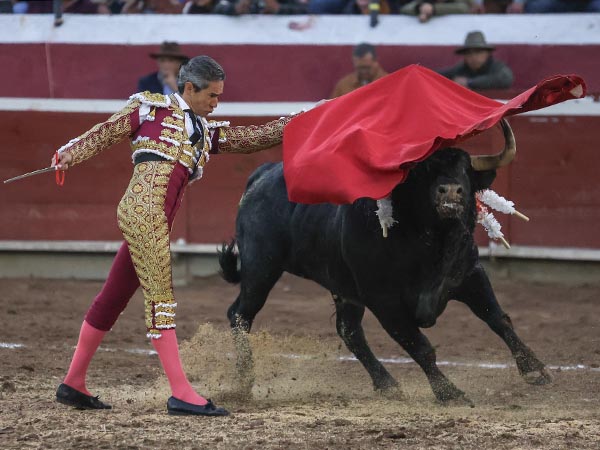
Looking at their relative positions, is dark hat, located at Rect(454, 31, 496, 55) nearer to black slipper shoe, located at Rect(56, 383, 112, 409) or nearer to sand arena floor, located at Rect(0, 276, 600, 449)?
sand arena floor, located at Rect(0, 276, 600, 449)

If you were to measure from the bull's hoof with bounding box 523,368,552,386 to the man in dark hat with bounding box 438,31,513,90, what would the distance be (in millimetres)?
3397

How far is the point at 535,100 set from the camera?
168 inches

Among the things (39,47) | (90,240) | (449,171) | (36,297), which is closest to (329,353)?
(449,171)

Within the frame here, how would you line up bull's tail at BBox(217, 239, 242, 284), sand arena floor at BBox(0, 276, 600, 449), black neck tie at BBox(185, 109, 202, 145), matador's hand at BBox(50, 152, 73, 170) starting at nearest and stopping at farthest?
sand arena floor at BBox(0, 276, 600, 449) < matador's hand at BBox(50, 152, 73, 170) < black neck tie at BBox(185, 109, 202, 145) < bull's tail at BBox(217, 239, 242, 284)

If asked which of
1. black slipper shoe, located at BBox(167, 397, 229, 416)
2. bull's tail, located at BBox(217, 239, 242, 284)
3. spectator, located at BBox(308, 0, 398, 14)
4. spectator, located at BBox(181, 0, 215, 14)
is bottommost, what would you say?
black slipper shoe, located at BBox(167, 397, 229, 416)

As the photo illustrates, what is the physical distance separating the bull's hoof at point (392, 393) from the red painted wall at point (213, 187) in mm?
3124

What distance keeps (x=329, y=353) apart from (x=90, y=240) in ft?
9.91

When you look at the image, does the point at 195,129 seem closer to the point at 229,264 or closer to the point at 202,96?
the point at 202,96

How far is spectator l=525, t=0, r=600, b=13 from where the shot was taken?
8297 millimetres

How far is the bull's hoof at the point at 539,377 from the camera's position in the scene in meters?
4.68

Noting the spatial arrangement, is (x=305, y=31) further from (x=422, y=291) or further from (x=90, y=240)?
(x=422, y=291)

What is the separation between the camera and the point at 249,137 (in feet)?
14.4

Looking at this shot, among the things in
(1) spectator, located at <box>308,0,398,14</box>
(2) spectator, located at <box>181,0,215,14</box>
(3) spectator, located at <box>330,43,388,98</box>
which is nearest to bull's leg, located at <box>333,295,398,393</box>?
(3) spectator, located at <box>330,43,388,98</box>

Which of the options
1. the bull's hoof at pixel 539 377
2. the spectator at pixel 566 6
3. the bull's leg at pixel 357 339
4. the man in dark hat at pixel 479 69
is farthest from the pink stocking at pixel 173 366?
the spectator at pixel 566 6
